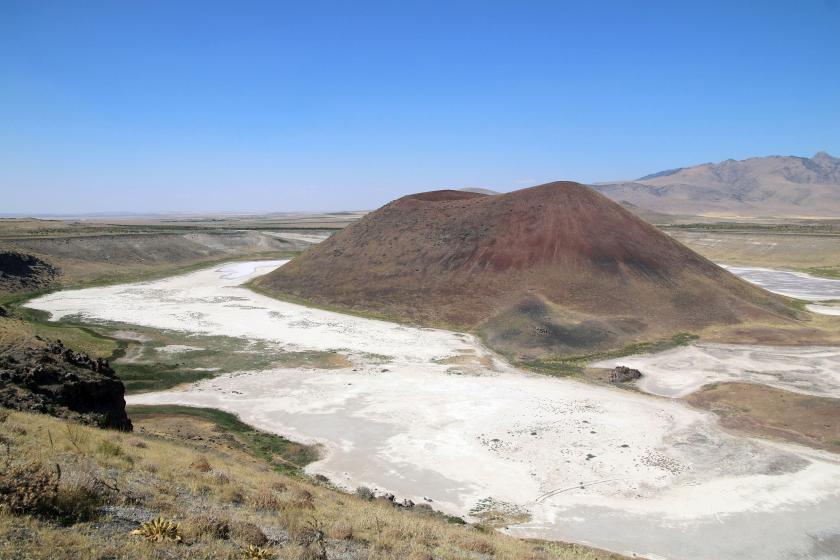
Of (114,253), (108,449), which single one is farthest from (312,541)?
(114,253)

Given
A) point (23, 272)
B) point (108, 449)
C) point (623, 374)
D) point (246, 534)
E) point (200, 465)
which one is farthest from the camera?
point (23, 272)

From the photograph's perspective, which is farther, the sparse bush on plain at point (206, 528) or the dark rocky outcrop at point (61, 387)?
the dark rocky outcrop at point (61, 387)

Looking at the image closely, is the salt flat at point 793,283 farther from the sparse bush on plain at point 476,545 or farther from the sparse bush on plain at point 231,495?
the sparse bush on plain at point 231,495

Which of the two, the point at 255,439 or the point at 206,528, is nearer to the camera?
the point at 206,528

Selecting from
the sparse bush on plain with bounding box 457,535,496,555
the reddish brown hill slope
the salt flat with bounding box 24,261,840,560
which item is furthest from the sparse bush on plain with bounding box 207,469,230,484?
the reddish brown hill slope

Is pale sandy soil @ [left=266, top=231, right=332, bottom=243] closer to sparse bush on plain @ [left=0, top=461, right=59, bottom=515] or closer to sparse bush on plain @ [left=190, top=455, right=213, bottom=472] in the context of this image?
sparse bush on plain @ [left=190, top=455, right=213, bottom=472]

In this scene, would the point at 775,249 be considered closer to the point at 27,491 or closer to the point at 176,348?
the point at 176,348

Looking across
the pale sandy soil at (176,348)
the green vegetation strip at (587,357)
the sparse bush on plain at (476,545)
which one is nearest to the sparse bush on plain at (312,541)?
the sparse bush on plain at (476,545)

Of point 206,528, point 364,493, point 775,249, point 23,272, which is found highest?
point 23,272
